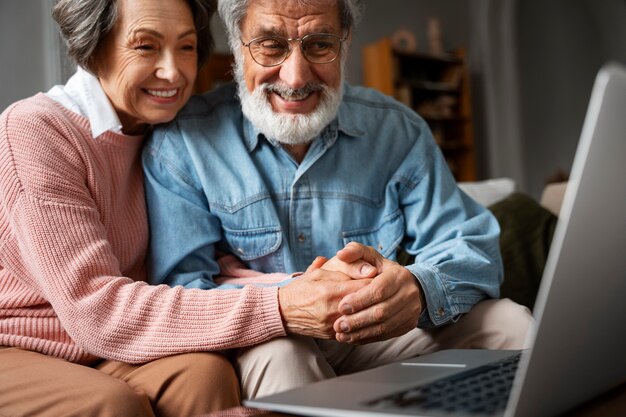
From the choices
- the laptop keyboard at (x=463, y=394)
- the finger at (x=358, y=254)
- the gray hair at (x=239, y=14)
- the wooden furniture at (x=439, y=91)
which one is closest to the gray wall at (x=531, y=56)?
the wooden furniture at (x=439, y=91)

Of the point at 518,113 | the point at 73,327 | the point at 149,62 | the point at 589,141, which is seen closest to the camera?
the point at 589,141

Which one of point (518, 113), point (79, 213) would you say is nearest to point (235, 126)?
point (79, 213)

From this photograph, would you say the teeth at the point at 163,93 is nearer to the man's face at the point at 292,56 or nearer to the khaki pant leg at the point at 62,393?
the man's face at the point at 292,56

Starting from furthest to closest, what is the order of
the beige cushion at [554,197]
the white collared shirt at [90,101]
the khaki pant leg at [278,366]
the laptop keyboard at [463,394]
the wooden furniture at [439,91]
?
the wooden furniture at [439,91], the beige cushion at [554,197], the white collared shirt at [90,101], the khaki pant leg at [278,366], the laptop keyboard at [463,394]

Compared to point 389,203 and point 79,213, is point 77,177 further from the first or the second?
point 389,203

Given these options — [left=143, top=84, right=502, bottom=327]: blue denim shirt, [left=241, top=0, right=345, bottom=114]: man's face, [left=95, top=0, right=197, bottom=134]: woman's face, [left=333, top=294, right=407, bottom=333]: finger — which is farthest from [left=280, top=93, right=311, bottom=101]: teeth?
[left=333, top=294, right=407, bottom=333]: finger

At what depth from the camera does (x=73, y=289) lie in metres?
1.09

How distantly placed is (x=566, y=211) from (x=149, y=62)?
40.4 inches

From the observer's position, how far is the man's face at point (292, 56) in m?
1.42

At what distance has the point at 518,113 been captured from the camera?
661cm

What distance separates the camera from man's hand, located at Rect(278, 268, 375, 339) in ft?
3.61

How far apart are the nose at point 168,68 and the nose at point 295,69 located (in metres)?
0.23

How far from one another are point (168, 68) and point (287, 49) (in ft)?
0.85

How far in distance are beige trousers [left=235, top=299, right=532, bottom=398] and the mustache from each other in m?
0.54
